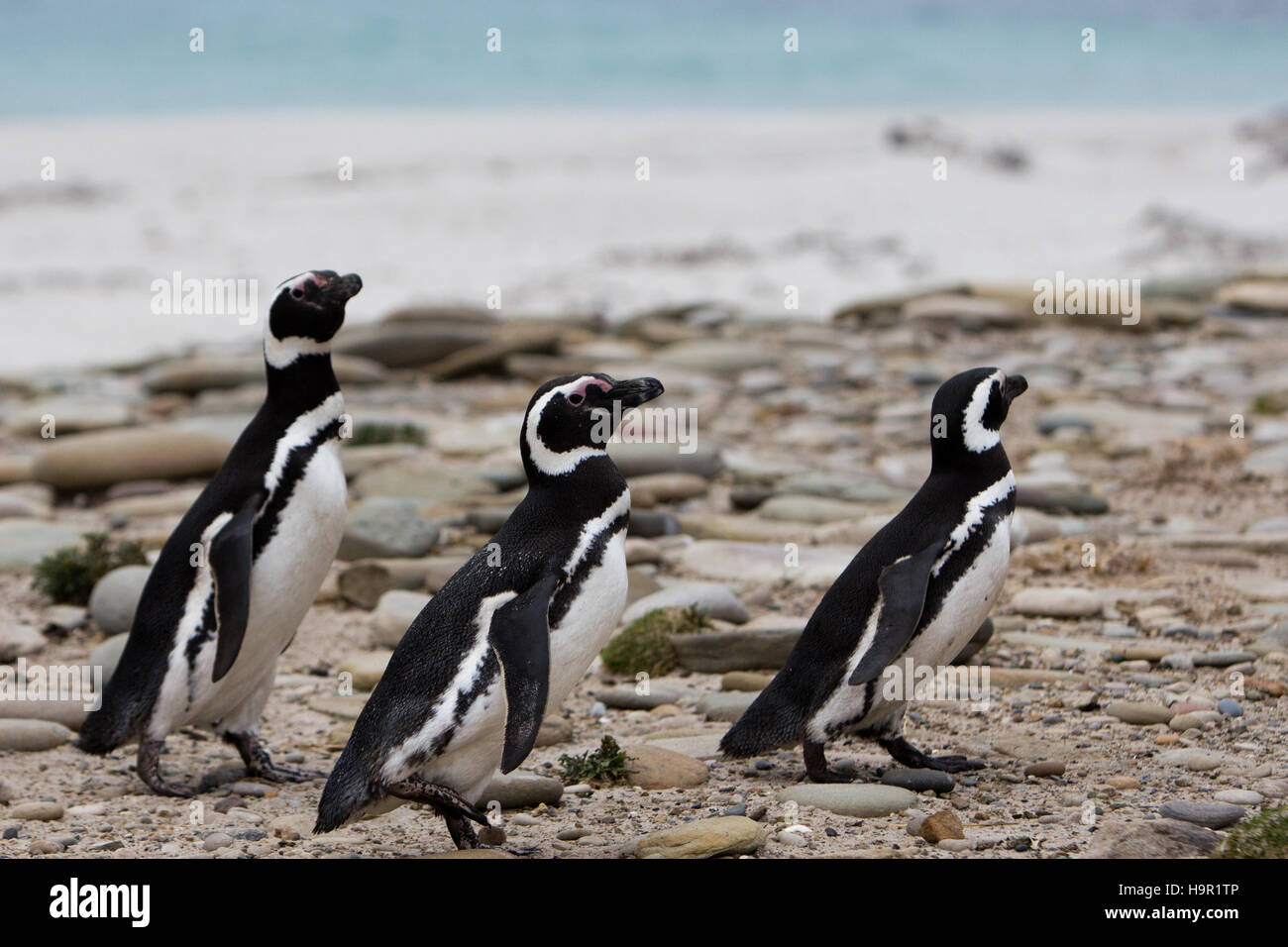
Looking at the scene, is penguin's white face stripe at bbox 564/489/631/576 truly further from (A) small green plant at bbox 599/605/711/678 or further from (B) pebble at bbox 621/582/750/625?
(B) pebble at bbox 621/582/750/625

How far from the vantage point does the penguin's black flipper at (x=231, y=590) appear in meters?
5.21

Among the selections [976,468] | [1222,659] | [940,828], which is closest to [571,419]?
[976,468]

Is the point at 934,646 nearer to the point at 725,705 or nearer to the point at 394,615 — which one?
the point at 725,705

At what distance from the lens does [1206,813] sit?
14.4 feet

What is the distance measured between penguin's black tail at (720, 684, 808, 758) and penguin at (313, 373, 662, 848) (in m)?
0.75

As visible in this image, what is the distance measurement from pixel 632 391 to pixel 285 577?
156cm

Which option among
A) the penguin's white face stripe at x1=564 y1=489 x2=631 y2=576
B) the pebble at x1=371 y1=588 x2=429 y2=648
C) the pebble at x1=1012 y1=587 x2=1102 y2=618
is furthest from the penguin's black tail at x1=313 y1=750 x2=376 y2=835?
the pebble at x1=1012 y1=587 x2=1102 y2=618

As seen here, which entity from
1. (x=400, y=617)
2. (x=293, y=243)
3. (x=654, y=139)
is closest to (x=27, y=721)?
(x=400, y=617)

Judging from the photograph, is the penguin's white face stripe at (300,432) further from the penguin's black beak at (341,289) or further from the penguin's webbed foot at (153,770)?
the penguin's webbed foot at (153,770)

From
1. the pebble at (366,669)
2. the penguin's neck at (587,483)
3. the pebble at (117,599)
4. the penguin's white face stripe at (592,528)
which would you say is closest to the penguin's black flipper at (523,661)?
the penguin's white face stripe at (592,528)

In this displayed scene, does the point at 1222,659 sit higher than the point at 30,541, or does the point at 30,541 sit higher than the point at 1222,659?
the point at 30,541

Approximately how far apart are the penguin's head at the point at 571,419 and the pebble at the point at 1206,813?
6.38ft
